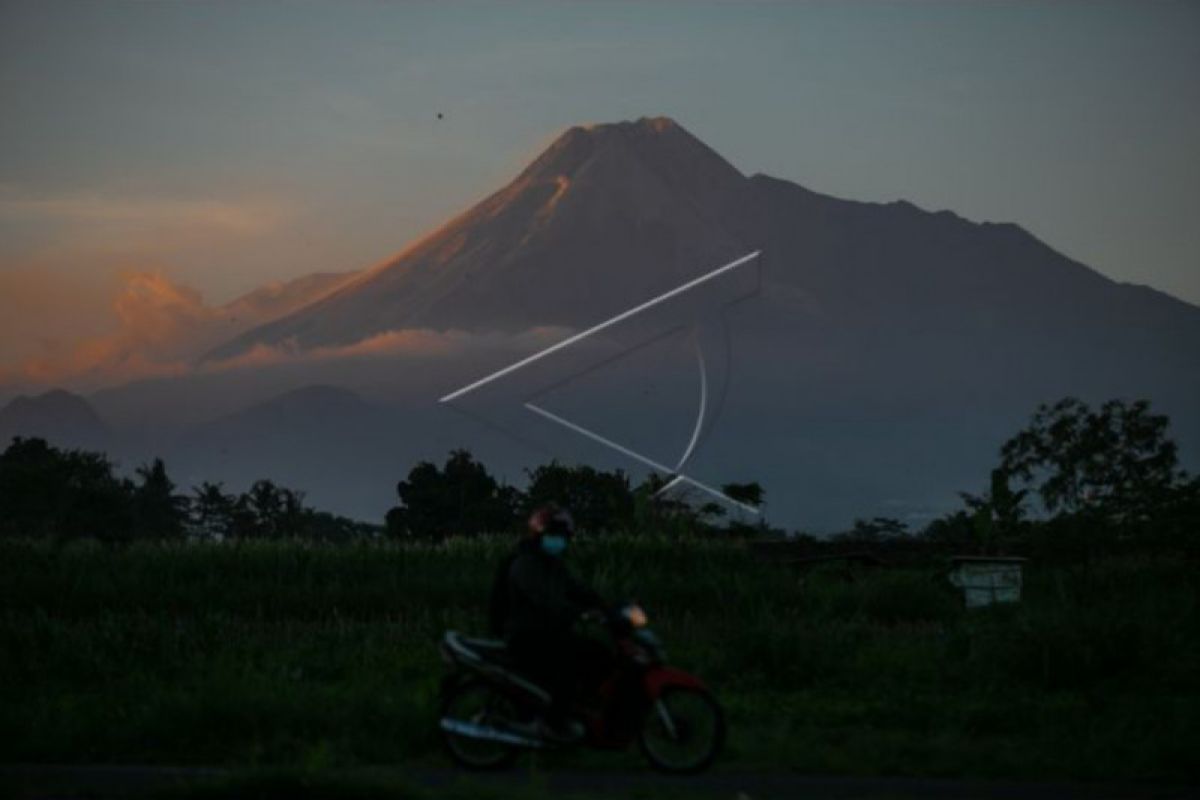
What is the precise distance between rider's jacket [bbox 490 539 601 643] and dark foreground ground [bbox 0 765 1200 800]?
3.52 feet

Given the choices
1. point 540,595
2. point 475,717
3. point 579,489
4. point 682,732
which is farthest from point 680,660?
point 579,489

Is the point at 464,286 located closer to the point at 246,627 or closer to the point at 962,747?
the point at 246,627

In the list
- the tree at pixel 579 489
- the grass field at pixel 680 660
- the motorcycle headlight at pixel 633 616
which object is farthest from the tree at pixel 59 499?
the motorcycle headlight at pixel 633 616

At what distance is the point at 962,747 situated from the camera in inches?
590

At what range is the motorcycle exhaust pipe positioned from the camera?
1367cm

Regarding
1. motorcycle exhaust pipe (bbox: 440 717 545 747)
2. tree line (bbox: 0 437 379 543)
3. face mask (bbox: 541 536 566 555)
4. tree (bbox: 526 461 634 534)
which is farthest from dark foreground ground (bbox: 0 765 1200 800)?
tree (bbox: 526 461 634 534)

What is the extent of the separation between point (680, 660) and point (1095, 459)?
71.6ft

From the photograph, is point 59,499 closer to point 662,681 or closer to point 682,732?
point 682,732

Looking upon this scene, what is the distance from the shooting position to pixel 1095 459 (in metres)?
40.3

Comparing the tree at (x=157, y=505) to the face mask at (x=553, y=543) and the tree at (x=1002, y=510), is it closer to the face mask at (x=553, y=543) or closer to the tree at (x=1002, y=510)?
the tree at (x=1002, y=510)

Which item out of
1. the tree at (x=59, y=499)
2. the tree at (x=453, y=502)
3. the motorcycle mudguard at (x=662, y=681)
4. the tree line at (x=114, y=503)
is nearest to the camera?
the motorcycle mudguard at (x=662, y=681)

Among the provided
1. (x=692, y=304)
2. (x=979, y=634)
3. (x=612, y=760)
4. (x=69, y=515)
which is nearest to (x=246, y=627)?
(x=979, y=634)

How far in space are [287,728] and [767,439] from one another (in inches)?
6874

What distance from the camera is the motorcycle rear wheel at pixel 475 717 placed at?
545 inches
